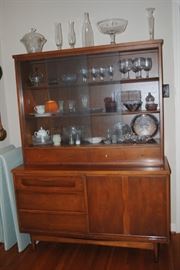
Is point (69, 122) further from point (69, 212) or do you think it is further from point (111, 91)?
point (69, 212)

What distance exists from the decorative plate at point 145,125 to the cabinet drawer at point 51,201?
79cm

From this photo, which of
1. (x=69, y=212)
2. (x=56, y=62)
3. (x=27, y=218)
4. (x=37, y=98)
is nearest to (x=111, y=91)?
(x=56, y=62)

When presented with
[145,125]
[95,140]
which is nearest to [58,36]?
[95,140]

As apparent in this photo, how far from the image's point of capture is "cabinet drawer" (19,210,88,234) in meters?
2.43

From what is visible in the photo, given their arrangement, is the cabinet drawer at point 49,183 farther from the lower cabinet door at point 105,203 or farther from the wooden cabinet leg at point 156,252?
the wooden cabinet leg at point 156,252

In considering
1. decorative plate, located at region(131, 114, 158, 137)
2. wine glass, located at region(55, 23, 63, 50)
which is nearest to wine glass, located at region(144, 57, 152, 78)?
decorative plate, located at region(131, 114, 158, 137)

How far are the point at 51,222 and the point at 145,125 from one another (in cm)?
124

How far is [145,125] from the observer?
102 inches

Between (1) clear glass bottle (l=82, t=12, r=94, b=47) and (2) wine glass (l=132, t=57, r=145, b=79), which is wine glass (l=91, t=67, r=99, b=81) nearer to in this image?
(1) clear glass bottle (l=82, t=12, r=94, b=47)

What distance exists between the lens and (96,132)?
2.66 m

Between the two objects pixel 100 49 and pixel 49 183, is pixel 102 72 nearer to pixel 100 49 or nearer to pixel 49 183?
pixel 100 49

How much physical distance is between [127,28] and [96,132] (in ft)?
3.39

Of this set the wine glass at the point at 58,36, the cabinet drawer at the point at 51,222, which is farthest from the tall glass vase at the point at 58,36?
the cabinet drawer at the point at 51,222

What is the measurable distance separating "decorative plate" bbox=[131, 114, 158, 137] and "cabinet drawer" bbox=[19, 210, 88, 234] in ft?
3.02
